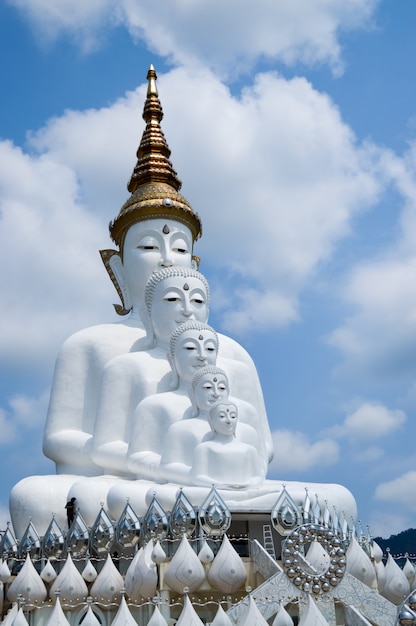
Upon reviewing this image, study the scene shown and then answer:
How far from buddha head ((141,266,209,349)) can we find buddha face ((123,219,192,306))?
2.84ft

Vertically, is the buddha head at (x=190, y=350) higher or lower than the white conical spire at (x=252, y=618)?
higher

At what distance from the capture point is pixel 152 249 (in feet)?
50.4

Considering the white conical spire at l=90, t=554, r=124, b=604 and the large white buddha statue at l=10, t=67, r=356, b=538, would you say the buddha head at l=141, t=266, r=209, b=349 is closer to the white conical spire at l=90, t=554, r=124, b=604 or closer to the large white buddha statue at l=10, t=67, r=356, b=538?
the large white buddha statue at l=10, t=67, r=356, b=538

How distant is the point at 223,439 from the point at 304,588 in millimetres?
3084

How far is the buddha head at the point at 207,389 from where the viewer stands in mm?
12055

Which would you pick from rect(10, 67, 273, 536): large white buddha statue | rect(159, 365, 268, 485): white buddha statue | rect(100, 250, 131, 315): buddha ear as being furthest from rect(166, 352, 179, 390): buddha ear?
rect(100, 250, 131, 315): buddha ear

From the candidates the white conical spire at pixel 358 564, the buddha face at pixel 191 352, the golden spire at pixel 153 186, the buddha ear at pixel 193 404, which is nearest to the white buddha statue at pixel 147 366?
the buddha face at pixel 191 352

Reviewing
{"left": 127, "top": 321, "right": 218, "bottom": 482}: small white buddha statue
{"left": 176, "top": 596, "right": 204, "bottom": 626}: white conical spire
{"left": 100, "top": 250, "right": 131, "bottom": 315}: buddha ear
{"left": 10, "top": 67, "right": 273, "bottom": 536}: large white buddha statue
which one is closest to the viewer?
{"left": 176, "top": 596, "right": 204, "bottom": 626}: white conical spire

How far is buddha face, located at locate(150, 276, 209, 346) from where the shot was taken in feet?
46.1

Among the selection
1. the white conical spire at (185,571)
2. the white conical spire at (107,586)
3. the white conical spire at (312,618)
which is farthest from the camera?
the white conical spire at (107,586)

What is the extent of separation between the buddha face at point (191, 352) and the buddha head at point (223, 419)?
1.56 meters

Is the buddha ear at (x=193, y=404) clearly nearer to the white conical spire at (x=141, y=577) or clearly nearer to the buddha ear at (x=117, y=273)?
the white conical spire at (x=141, y=577)

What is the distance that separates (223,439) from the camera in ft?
37.6

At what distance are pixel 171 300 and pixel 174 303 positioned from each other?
0.08 m
